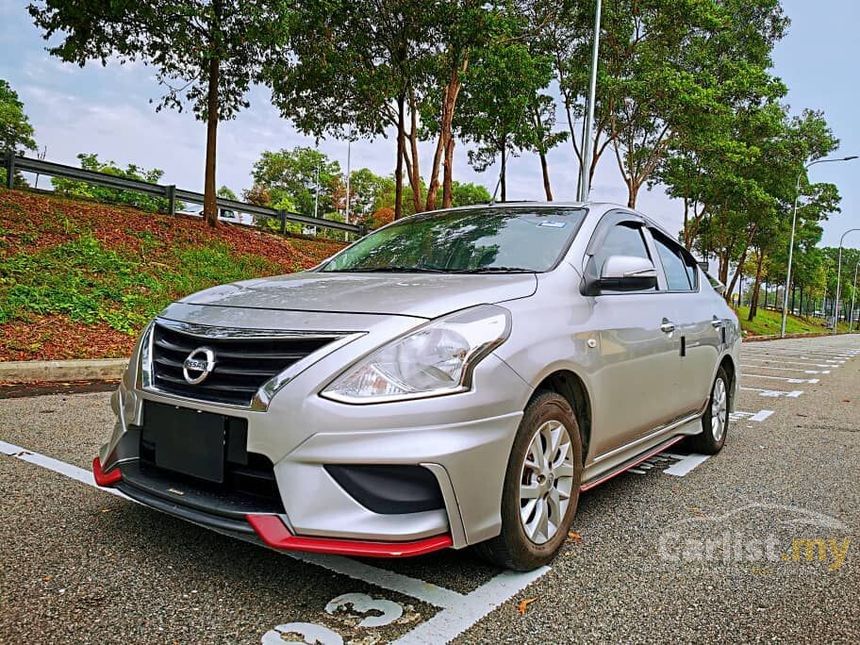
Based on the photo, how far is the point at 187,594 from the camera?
7.72 feet

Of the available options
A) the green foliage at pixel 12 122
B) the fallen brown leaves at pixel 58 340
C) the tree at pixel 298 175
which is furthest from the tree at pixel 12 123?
the fallen brown leaves at pixel 58 340

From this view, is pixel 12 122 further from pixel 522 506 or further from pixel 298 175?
pixel 522 506

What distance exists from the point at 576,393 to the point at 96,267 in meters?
9.46

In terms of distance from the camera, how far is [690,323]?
4160 millimetres

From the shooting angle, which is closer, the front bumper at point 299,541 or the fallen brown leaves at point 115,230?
the front bumper at point 299,541

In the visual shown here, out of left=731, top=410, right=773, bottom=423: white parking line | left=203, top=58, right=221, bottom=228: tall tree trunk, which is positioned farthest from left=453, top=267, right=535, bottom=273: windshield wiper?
left=203, top=58, right=221, bottom=228: tall tree trunk

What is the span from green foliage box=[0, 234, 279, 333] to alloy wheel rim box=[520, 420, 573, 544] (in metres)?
7.55

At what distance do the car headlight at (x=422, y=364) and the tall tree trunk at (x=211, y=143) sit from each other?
42.9ft

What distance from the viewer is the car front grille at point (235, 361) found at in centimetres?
230

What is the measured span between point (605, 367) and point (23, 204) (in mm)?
11837

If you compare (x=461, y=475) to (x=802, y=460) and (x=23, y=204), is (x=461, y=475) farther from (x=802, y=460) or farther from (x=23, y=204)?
(x=23, y=204)

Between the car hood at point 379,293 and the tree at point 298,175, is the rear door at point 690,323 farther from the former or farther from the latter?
the tree at point 298,175

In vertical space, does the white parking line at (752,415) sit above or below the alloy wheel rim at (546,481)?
below

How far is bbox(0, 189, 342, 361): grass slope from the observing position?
8.23m
